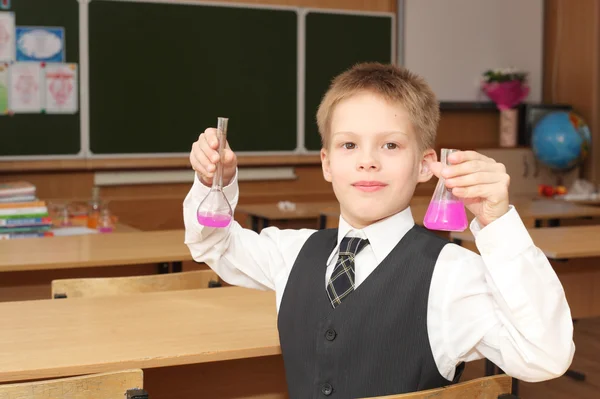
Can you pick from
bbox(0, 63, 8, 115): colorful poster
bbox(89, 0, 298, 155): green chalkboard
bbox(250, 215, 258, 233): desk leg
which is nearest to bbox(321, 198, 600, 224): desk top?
bbox(250, 215, 258, 233): desk leg

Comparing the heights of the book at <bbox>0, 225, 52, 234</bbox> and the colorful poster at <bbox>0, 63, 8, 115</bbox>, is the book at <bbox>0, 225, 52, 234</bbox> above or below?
below

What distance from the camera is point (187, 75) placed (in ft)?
21.3

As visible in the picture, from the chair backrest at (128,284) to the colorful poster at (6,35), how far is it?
393 cm

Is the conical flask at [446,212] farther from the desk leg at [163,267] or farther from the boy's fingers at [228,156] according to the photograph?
the desk leg at [163,267]

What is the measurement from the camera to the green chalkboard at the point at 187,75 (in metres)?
6.20

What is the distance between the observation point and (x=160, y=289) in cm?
259

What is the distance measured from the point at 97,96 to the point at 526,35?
393 centimetres

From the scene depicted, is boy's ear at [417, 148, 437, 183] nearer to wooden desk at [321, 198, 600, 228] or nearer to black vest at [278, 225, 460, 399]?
black vest at [278, 225, 460, 399]

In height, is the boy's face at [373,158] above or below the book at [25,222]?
above

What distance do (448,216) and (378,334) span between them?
26 cm

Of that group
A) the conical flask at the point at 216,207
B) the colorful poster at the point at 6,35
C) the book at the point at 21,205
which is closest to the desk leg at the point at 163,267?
the book at the point at 21,205

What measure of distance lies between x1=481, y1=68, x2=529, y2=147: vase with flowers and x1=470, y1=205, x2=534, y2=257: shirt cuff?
20.8 feet

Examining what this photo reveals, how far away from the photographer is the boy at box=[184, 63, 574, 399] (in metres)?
1.32

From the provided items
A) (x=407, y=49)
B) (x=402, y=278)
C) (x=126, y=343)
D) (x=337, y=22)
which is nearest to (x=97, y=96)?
(x=337, y=22)
